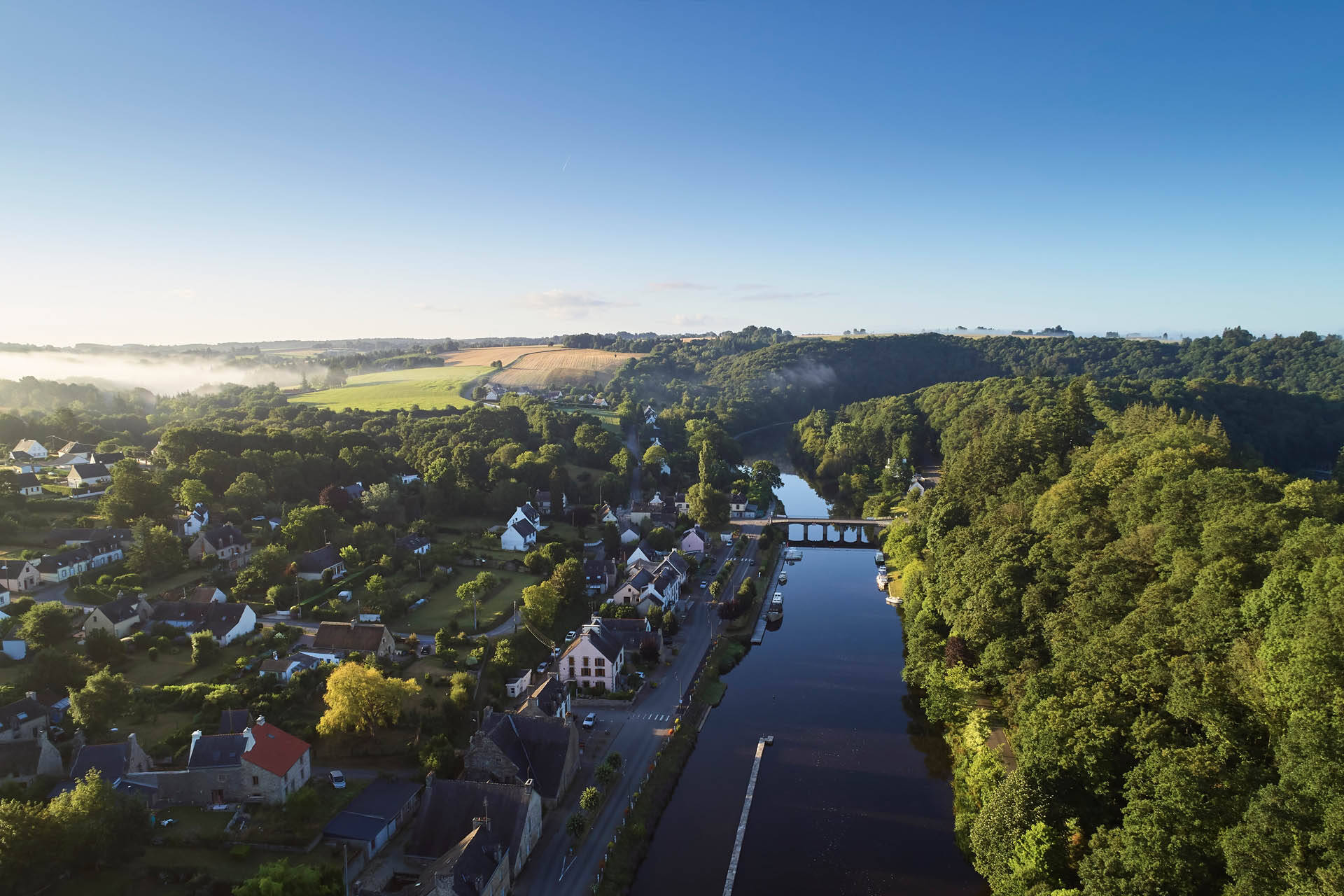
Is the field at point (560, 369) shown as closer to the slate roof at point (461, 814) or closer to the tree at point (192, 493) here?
the tree at point (192, 493)

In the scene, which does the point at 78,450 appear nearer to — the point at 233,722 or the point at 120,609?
the point at 120,609

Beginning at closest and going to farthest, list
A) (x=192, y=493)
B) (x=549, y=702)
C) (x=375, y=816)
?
(x=375, y=816) < (x=549, y=702) < (x=192, y=493)

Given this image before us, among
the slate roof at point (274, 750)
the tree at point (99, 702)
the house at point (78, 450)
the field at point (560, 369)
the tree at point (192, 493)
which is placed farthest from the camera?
the field at point (560, 369)

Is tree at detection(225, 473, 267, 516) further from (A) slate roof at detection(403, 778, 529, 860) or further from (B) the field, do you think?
(B) the field

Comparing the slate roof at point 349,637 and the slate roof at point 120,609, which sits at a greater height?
the slate roof at point 120,609

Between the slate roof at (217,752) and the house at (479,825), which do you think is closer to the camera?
the house at (479,825)

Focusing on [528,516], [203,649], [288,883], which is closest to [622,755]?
[288,883]

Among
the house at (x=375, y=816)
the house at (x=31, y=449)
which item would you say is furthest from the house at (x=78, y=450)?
the house at (x=375, y=816)

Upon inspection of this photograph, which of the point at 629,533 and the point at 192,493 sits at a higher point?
the point at 192,493
